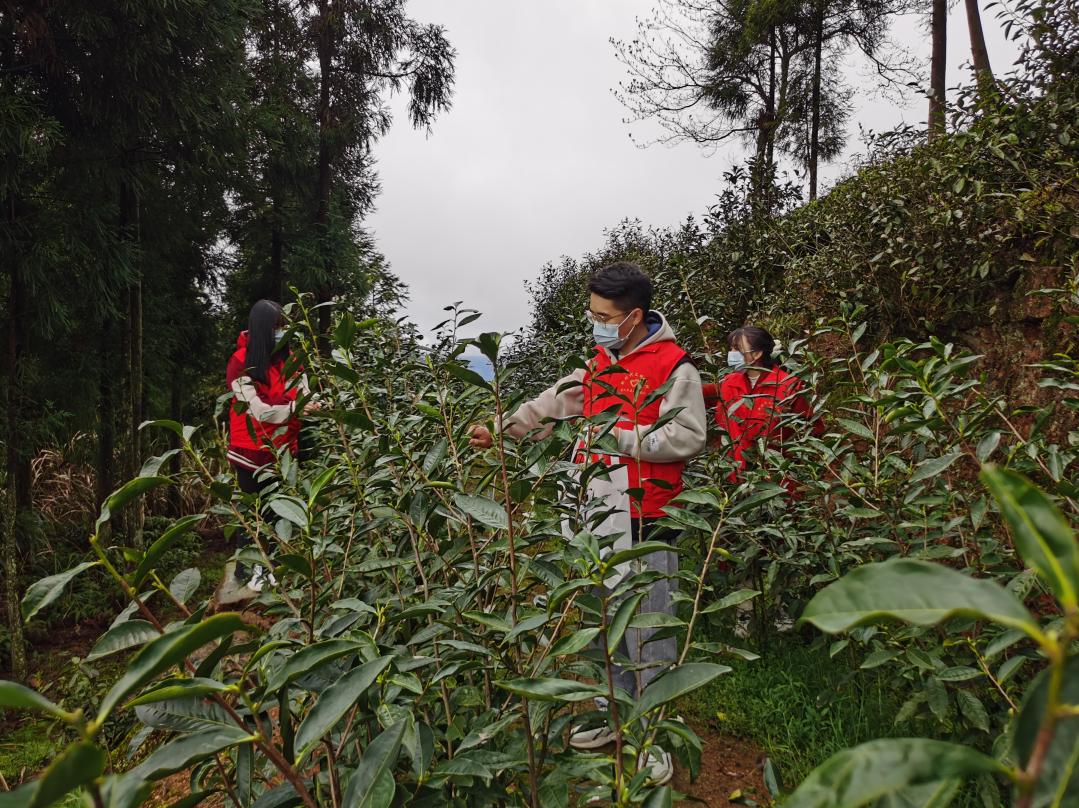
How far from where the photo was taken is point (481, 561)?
1.47 metres

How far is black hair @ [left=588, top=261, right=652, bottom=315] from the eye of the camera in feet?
7.48

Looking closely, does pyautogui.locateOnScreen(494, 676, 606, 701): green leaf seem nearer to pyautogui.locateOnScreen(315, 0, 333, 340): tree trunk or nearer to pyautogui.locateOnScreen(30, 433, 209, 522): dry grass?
pyautogui.locateOnScreen(30, 433, 209, 522): dry grass

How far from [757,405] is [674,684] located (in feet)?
7.41

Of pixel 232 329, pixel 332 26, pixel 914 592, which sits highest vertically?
pixel 332 26

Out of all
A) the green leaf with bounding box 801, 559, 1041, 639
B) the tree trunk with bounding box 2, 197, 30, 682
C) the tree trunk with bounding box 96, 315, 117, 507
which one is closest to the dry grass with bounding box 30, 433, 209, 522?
the tree trunk with bounding box 96, 315, 117, 507

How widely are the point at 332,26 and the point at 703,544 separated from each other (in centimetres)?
997

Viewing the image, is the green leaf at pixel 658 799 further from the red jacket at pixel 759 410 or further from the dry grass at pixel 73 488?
the dry grass at pixel 73 488

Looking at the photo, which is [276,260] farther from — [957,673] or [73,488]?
[957,673]

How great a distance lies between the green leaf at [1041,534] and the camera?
0.35 meters

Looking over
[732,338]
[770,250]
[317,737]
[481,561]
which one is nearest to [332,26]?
[770,250]

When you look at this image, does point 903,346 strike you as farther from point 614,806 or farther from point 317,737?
point 317,737

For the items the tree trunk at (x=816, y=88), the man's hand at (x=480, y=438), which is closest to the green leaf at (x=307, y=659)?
the man's hand at (x=480, y=438)

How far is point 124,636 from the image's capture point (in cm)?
77

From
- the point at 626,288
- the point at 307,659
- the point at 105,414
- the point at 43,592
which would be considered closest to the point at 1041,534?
the point at 307,659
